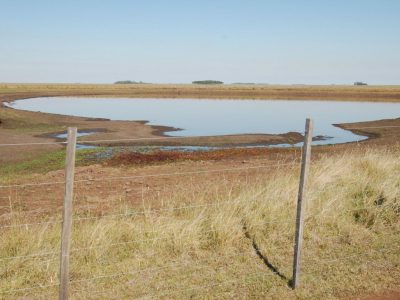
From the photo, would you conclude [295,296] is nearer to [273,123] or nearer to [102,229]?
[102,229]

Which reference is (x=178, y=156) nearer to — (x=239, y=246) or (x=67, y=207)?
(x=239, y=246)

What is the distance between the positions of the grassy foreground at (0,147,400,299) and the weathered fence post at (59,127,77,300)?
959 millimetres

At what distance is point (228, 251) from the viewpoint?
689 centimetres

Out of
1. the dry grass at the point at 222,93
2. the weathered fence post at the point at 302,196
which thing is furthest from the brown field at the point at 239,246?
the dry grass at the point at 222,93

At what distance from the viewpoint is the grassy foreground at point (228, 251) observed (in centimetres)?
575

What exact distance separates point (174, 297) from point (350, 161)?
24.6ft

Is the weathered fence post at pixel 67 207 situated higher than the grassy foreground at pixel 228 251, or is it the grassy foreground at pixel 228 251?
the weathered fence post at pixel 67 207

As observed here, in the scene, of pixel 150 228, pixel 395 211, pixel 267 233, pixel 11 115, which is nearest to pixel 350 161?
pixel 395 211

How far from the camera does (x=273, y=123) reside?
138ft

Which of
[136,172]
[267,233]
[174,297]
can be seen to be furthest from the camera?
[136,172]

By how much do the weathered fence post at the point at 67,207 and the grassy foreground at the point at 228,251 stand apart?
3.15ft

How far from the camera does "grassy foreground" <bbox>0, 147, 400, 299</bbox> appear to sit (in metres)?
5.75

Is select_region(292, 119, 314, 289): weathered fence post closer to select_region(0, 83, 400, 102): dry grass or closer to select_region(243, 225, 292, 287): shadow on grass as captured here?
select_region(243, 225, 292, 287): shadow on grass

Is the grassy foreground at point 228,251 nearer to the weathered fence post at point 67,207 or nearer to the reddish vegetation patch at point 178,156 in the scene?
the weathered fence post at point 67,207
